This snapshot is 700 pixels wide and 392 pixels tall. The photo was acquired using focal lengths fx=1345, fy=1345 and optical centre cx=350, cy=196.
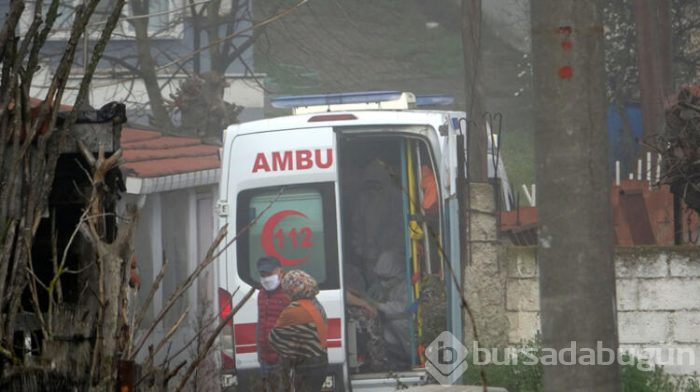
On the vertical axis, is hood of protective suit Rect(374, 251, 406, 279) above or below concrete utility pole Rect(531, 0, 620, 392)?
below

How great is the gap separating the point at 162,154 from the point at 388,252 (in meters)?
4.50

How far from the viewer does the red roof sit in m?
13.8

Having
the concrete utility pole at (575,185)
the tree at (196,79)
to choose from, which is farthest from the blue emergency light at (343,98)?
the concrete utility pole at (575,185)

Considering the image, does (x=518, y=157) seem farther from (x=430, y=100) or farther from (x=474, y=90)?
(x=430, y=100)

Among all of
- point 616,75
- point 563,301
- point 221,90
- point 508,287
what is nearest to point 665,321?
point 508,287

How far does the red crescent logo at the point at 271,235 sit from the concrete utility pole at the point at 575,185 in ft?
20.8

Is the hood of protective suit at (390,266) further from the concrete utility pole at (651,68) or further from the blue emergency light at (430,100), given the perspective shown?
the concrete utility pole at (651,68)

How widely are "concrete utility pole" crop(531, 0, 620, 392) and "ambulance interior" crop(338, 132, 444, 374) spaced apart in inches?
238

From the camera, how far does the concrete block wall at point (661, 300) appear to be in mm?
9789

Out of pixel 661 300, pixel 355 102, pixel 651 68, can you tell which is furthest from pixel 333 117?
pixel 651 68

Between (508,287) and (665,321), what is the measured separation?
1.24m

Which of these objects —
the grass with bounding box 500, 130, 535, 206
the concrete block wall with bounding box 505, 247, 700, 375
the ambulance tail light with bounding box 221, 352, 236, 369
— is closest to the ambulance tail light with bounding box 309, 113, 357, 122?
the ambulance tail light with bounding box 221, 352, 236, 369

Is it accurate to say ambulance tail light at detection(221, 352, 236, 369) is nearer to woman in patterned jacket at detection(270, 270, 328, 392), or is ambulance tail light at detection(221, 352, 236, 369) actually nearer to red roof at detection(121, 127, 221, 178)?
woman in patterned jacket at detection(270, 270, 328, 392)

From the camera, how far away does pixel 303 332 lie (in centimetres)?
1066
